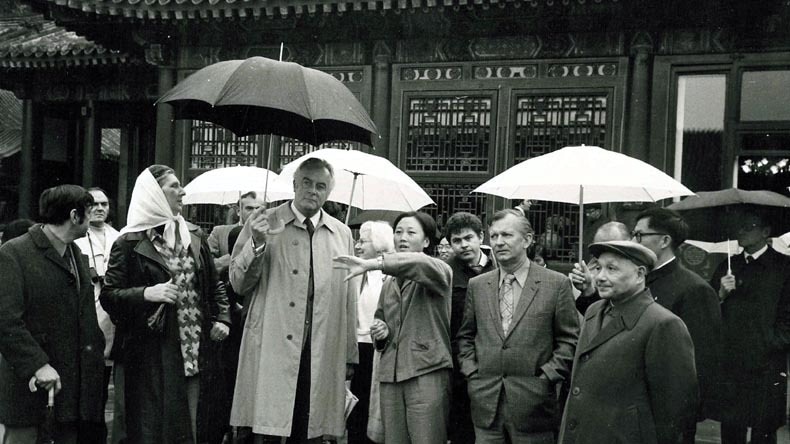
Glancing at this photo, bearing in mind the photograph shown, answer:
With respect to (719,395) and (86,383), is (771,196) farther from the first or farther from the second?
(86,383)

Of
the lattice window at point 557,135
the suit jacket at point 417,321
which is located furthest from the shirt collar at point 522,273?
the lattice window at point 557,135

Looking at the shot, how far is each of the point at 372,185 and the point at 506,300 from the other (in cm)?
189

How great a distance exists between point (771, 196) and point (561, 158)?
166 centimetres

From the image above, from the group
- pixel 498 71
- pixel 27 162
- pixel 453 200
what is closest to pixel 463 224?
pixel 453 200

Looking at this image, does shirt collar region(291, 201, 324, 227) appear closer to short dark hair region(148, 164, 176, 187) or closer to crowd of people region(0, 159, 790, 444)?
crowd of people region(0, 159, 790, 444)

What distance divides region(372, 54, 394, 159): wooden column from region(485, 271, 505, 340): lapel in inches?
171

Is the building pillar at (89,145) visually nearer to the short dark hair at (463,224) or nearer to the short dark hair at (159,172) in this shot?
the short dark hair at (159,172)

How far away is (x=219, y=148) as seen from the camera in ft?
29.3

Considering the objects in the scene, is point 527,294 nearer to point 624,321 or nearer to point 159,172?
point 624,321

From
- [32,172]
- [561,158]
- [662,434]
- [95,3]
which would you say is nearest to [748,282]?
[561,158]

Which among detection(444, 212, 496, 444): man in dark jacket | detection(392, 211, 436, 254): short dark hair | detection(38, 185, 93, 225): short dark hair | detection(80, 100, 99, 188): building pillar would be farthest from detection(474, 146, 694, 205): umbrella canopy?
detection(80, 100, 99, 188): building pillar

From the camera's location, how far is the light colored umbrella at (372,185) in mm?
4977

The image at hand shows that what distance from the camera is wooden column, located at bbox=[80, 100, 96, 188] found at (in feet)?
34.5

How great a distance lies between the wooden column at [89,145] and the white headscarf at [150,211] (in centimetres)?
721
